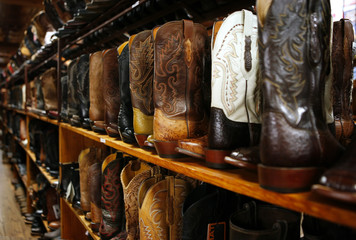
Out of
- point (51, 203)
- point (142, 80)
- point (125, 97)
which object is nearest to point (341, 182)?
point (142, 80)

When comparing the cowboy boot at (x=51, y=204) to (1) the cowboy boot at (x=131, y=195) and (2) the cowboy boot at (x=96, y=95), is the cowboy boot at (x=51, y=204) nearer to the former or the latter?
(2) the cowboy boot at (x=96, y=95)

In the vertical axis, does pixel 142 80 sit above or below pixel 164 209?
above

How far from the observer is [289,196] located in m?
0.55

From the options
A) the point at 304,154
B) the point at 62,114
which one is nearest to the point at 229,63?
the point at 304,154

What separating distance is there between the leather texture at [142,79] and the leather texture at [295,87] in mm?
690

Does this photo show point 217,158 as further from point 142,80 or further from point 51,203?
point 51,203

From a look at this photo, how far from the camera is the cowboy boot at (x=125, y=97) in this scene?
1334 millimetres

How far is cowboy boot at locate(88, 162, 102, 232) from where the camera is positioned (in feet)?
6.04

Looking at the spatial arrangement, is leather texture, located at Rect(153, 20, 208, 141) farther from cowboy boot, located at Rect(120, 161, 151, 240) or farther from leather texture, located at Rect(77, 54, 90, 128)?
leather texture, located at Rect(77, 54, 90, 128)

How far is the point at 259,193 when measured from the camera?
1.98 feet

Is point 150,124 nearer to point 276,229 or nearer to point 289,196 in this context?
point 276,229

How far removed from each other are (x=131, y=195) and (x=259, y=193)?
0.91 m

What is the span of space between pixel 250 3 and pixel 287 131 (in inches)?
31.3

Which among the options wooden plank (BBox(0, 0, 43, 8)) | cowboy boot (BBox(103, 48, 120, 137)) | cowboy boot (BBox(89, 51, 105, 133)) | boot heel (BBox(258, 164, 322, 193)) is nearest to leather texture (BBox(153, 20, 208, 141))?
boot heel (BBox(258, 164, 322, 193))
